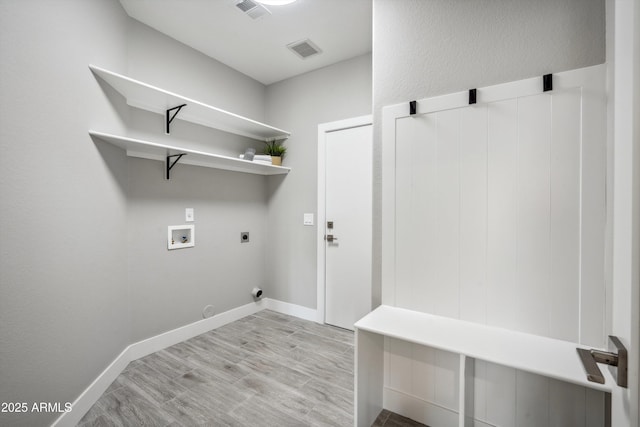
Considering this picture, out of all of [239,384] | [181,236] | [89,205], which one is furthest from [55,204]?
[239,384]

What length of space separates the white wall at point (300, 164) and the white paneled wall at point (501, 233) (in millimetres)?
1347

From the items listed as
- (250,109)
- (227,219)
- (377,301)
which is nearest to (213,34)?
(250,109)

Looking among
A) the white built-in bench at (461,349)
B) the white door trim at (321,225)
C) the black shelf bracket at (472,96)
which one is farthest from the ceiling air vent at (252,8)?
the white built-in bench at (461,349)

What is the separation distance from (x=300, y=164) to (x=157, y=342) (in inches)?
86.6

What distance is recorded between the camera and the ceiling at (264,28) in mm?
2086

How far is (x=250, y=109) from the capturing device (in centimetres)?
325

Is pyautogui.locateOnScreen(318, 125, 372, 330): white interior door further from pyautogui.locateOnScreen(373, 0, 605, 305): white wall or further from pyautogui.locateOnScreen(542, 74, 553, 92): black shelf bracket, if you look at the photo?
pyautogui.locateOnScreen(542, 74, 553, 92): black shelf bracket

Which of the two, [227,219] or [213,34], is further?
[227,219]

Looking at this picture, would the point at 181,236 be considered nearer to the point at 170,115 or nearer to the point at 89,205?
the point at 89,205

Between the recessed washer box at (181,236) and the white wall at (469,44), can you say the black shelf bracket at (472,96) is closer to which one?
the white wall at (469,44)

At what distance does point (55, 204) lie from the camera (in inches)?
58.0

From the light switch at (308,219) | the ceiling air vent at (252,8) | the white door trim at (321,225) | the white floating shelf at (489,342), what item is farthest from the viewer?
the light switch at (308,219)

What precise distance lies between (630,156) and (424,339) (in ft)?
3.49

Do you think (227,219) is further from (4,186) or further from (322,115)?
(4,186)
